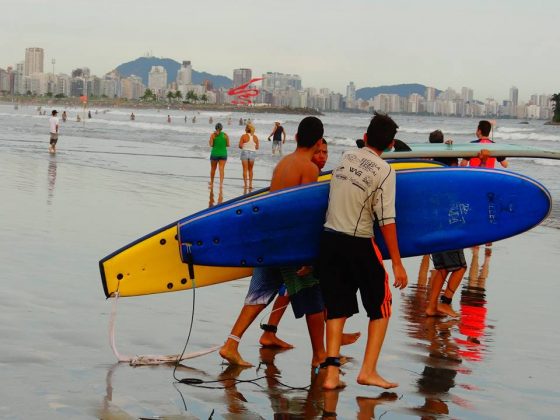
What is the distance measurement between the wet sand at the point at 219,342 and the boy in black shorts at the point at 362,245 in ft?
1.05

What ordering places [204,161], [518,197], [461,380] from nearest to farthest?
[461,380] → [518,197] → [204,161]

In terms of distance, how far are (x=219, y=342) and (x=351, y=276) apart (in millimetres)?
1541

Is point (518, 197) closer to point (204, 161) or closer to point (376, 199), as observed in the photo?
point (376, 199)

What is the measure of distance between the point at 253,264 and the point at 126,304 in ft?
6.65

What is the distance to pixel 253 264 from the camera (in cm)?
638

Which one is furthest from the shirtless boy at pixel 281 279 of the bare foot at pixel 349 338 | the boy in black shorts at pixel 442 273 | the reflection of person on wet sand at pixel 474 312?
the boy in black shorts at pixel 442 273

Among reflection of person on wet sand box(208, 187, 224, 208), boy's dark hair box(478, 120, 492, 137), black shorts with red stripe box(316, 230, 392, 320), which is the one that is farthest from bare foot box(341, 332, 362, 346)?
reflection of person on wet sand box(208, 187, 224, 208)

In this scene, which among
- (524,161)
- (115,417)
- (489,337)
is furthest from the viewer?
(524,161)

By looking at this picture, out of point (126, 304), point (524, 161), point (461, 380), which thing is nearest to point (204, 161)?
point (524, 161)

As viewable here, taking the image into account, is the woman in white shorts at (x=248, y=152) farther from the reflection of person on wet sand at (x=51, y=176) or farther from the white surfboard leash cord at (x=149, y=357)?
the white surfboard leash cord at (x=149, y=357)

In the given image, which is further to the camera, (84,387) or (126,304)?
(126,304)

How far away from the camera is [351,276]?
581 cm

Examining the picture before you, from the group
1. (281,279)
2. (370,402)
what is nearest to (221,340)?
(281,279)

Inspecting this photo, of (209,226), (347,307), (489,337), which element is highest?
(209,226)
